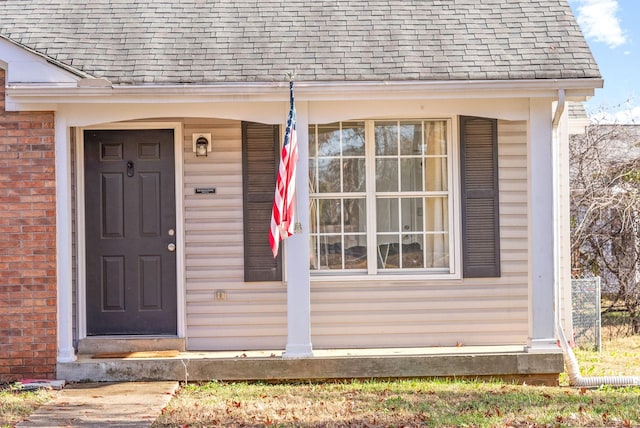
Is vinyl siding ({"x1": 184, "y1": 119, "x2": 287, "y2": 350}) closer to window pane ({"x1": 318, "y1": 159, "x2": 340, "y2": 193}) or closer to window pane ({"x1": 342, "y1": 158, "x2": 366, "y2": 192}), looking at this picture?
window pane ({"x1": 318, "y1": 159, "x2": 340, "y2": 193})

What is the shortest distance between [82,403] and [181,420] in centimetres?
111

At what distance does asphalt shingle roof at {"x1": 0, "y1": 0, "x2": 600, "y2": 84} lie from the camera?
766cm

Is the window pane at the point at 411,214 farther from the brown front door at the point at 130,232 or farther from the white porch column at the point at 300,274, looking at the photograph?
the brown front door at the point at 130,232

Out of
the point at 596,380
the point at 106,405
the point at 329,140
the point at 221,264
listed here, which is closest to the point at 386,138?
the point at 329,140

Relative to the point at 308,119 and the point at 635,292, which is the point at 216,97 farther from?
the point at 635,292

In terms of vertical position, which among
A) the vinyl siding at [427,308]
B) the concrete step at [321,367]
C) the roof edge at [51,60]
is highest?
the roof edge at [51,60]

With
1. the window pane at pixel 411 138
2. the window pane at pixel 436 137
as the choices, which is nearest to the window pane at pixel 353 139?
the window pane at pixel 411 138

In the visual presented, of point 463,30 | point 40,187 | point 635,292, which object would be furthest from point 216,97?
point 635,292

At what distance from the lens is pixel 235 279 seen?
8523 millimetres

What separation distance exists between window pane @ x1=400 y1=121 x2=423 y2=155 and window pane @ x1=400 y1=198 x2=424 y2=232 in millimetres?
522

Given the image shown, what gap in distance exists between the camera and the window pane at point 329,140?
8.59 meters

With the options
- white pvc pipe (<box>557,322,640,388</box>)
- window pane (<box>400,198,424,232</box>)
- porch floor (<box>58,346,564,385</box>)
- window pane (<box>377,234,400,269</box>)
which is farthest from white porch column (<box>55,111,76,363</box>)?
white pvc pipe (<box>557,322,640,388</box>)

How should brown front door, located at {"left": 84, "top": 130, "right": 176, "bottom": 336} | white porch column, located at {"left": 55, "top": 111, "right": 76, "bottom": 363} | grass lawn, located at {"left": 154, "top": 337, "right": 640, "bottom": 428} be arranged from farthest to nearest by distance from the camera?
brown front door, located at {"left": 84, "top": 130, "right": 176, "bottom": 336} < white porch column, located at {"left": 55, "top": 111, "right": 76, "bottom": 363} < grass lawn, located at {"left": 154, "top": 337, "right": 640, "bottom": 428}

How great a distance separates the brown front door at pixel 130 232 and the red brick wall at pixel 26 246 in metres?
0.79
